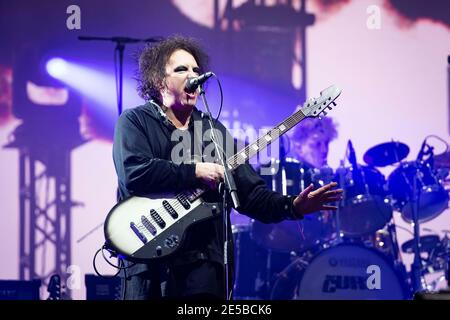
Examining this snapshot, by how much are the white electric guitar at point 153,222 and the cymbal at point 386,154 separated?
320 cm

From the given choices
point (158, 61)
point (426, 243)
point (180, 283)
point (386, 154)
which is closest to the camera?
point (180, 283)

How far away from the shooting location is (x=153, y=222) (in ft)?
12.7

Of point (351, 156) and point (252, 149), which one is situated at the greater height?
point (252, 149)

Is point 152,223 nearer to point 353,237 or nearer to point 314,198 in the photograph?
point 314,198

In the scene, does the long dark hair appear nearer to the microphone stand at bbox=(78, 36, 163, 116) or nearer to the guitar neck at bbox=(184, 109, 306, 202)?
the guitar neck at bbox=(184, 109, 306, 202)

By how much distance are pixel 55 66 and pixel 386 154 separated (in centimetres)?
329

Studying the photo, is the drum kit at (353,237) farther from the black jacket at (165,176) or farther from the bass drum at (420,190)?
the black jacket at (165,176)

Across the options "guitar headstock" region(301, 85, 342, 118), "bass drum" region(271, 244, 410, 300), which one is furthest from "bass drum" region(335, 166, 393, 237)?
"guitar headstock" region(301, 85, 342, 118)

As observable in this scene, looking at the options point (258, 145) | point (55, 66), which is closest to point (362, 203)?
point (258, 145)

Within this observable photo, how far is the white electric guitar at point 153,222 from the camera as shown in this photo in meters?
3.77

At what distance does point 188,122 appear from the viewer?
4.07 meters

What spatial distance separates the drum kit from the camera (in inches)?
261

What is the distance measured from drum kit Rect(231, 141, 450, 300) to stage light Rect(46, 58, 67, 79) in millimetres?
2279

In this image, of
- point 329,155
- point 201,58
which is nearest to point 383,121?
point 329,155
